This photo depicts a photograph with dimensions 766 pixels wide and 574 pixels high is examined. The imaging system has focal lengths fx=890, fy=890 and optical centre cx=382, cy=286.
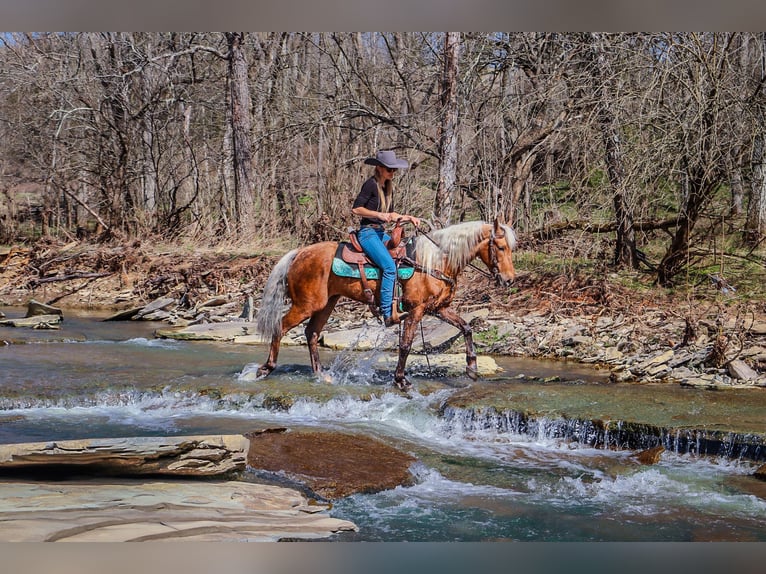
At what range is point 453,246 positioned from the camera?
245 inches

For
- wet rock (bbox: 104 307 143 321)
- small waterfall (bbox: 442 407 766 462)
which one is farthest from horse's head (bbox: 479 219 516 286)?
wet rock (bbox: 104 307 143 321)

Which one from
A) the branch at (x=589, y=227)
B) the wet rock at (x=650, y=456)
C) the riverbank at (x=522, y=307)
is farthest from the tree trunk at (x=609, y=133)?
the wet rock at (x=650, y=456)

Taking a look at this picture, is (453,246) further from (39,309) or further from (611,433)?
(39,309)

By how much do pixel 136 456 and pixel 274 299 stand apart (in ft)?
7.83

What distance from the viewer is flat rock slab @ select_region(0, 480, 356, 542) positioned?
3666 mm

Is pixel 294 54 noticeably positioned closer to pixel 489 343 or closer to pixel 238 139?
pixel 238 139

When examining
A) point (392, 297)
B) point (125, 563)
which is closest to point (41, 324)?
point (392, 297)

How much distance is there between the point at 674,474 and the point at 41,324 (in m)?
6.25

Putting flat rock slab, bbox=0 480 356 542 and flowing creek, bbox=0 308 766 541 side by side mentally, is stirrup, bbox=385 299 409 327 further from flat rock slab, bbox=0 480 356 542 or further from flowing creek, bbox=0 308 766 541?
flat rock slab, bbox=0 480 356 542

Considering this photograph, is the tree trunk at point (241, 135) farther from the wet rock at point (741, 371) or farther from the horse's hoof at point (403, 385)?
the wet rock at point (741, 371)

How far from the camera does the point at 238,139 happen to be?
9891 mm

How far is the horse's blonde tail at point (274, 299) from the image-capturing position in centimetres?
642

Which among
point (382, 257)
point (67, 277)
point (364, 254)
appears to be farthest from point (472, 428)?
point (67, 277)

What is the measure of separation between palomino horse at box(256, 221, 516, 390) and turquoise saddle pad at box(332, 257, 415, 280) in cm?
4
